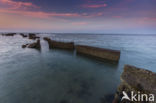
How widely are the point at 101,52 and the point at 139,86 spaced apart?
1015 cm

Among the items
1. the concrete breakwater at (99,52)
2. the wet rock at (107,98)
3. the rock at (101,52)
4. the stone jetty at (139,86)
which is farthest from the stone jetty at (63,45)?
the stone jetty at (139,86)

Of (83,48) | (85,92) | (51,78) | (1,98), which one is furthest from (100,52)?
(1,98)

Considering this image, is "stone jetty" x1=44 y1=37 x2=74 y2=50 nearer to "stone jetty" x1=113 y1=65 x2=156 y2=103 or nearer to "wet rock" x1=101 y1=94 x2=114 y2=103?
"wet rock" x1=101 y1=94 x2=114 y2=103

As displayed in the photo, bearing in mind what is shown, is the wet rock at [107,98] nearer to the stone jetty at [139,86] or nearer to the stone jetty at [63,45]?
the stone jetty at [139,86]

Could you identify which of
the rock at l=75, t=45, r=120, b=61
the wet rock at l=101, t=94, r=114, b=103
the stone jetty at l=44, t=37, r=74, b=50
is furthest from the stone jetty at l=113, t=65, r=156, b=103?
the stone jetty at l=44, t=37, r=74, b=50

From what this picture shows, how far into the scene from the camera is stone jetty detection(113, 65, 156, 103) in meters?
3.01

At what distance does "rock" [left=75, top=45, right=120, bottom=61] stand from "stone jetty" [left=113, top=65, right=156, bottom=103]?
8708 millimetres

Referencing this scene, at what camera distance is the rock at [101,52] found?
1183cm

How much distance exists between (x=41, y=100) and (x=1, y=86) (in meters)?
4.68

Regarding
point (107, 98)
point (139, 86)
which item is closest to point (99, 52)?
point (107, 98)

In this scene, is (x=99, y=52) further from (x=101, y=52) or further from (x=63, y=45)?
(x=63, y=45)

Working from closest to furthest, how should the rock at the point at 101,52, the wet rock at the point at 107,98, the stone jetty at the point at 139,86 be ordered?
the stone jetty at the point at 139,86
the wet rock at the point at 107,98
the rock at the point at 101,52

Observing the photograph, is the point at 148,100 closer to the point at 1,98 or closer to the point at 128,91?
the point at 128,91

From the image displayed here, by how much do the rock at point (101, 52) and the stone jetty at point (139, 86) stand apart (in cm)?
871
